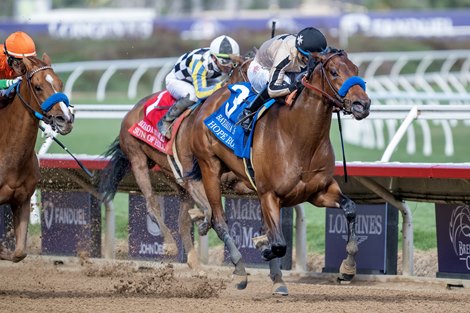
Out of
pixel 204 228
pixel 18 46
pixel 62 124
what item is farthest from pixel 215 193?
pixel 18 46

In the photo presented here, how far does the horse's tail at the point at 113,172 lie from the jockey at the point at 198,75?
0.70 m

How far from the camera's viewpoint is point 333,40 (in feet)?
93.8

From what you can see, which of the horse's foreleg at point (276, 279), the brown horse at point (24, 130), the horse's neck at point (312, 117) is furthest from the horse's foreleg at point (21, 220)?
the horse's neck at point (312, 117)

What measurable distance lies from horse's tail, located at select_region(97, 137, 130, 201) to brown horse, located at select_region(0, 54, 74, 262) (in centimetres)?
188

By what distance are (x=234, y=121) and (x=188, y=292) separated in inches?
47.6

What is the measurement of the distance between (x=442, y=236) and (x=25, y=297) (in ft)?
10.0

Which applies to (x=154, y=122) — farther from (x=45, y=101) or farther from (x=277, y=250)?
(x=277, y=250)

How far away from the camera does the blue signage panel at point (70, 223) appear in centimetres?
930

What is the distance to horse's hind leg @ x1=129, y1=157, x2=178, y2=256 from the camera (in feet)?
27.8

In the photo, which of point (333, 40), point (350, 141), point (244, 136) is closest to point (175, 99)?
point (244, 136)

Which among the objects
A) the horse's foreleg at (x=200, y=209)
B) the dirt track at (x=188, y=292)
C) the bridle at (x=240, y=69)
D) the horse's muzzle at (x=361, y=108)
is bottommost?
the dirt track at (x=188, y=292)

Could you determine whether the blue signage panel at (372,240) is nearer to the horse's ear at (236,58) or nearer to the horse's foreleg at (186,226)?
the horse's foreleg at (186,226)

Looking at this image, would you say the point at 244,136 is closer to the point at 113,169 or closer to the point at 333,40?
the point at 113,169

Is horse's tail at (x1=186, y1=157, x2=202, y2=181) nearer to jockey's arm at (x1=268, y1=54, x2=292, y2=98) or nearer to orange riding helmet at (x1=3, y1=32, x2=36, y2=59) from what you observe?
jockey's arm at (x1=268, y1=54, x2=292, y2=98)
